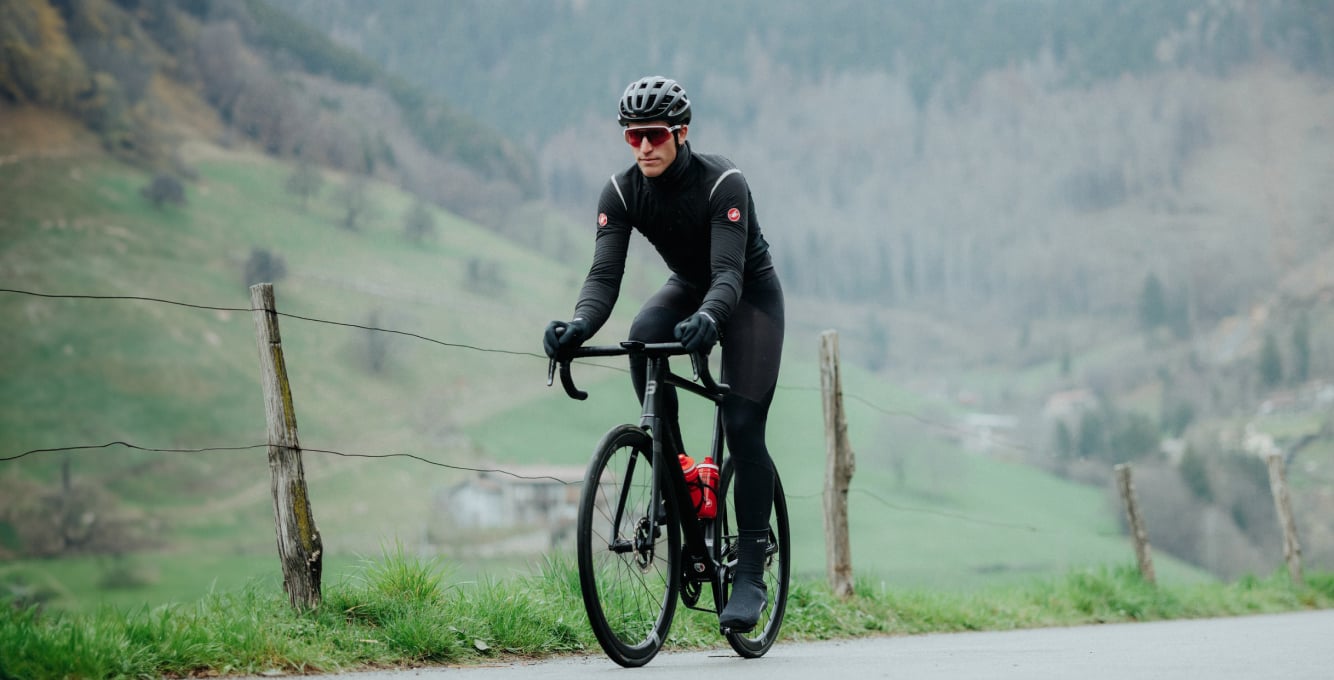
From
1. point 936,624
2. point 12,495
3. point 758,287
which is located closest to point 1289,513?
point 936,624

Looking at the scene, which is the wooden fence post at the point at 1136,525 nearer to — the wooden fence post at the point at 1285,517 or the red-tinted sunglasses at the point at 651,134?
the wooden fence post at the point at 1285,517

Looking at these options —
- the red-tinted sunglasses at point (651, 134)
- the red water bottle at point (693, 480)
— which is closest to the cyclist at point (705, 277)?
the red-tinted sunglasses at point (651, 134)

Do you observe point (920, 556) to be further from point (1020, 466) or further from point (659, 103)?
point (659, 103)

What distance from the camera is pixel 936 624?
8.00m

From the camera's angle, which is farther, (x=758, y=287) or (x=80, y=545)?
(x=80, y=545)

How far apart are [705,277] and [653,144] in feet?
2.11

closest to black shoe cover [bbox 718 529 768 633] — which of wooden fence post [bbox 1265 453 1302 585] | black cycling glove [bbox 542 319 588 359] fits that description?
black cycling glove [bbox 542 319 588 359]

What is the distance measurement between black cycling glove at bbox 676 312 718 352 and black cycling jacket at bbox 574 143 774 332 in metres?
0.27

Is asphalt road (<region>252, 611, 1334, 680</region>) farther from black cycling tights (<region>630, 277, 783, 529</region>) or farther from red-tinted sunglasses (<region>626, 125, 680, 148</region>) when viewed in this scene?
red-tinted sunglasses (<region>626, 125, 680, 148</region>)

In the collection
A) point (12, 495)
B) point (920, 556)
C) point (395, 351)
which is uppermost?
point (395, 351)

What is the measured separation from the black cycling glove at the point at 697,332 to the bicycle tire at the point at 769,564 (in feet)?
2.99

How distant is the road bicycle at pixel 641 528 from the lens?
429 cm

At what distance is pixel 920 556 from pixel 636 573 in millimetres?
125883

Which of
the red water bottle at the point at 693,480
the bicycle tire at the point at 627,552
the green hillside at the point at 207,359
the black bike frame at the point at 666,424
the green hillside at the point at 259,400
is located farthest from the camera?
→ the green hillside at the point at 207,359
